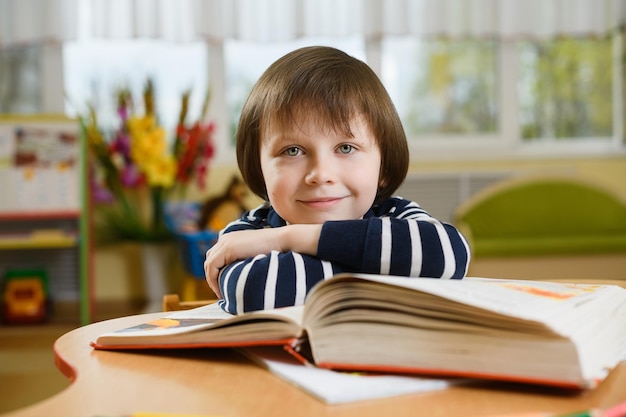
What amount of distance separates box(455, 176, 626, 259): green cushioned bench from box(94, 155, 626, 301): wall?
384mm

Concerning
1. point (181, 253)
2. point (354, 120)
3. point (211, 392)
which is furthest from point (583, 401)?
point (181, 253)

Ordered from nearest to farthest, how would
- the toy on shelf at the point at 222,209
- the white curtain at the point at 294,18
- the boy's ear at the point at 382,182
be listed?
1. the boy's ear at the point at 382,182
2. the toy on shelf at the point at 222,209
3. the white curtain at the point at 294,18

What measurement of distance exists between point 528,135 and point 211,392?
3731 millimetres

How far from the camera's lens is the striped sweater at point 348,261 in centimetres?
73

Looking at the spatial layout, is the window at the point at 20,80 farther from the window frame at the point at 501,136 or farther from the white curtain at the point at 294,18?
the window frame at the point at 501,136

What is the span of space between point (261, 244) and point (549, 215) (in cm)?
261

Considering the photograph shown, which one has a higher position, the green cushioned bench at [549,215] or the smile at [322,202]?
the smile at [322,202]

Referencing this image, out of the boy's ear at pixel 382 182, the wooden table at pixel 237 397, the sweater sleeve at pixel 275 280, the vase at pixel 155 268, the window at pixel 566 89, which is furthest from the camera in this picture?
the window at pixel 566 89

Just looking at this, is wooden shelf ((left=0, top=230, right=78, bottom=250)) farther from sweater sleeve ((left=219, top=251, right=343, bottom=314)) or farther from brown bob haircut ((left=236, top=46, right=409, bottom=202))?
sweater sleeve ((left=219, top=251, right=343, bottom=314))

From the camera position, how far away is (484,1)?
3.74 m

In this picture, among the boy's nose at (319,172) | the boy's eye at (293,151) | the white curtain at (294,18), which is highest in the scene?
the white curtain at (294,18)

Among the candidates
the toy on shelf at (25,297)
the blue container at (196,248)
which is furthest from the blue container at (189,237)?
the toy on shelf at (25,297)

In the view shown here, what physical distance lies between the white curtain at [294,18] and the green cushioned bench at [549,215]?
0.95 metres

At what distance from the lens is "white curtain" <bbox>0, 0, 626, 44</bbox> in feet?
11.6
